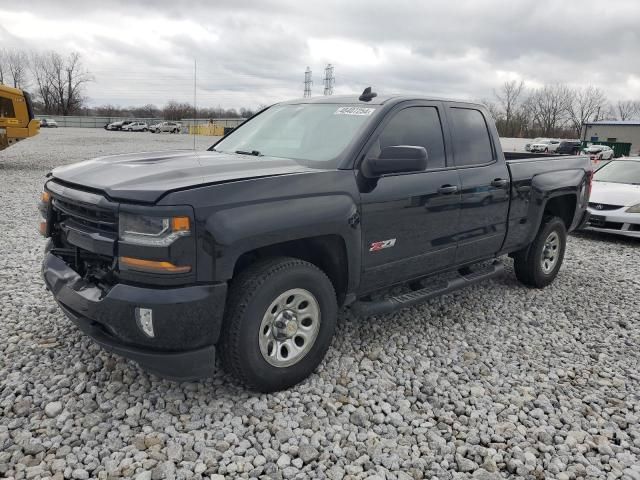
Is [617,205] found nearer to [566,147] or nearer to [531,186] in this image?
[531,186]

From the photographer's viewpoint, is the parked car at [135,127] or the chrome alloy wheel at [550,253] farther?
the parked car at [135,127]

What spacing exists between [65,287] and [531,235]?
4246 mm

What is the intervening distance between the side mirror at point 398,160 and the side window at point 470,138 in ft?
3.49

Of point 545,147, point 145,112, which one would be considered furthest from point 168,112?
point 545,147

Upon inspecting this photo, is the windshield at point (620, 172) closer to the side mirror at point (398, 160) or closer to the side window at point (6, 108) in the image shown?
the side mirror at point (398, 160)

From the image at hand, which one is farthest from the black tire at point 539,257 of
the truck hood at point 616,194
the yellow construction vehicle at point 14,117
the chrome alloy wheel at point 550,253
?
the yellow construction vehicle at point 14,117

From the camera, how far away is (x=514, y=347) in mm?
4082

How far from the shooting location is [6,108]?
15141 millimetres

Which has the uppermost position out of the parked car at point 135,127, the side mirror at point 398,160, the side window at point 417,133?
the side window at point 417,133

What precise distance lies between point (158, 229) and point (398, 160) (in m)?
1.55

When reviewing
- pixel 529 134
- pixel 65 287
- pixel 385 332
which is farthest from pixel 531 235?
pixel 529 134

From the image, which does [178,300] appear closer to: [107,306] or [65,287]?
[107,306]

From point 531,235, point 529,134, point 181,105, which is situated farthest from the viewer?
point 181,105

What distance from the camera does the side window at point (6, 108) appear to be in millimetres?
15057
